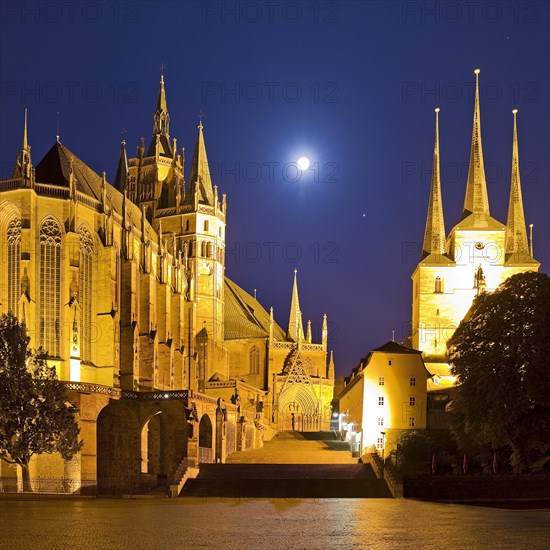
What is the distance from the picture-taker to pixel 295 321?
361 feet

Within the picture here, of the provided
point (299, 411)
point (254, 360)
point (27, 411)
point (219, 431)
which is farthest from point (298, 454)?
point (254, 360)

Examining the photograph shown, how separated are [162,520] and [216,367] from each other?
210 feet

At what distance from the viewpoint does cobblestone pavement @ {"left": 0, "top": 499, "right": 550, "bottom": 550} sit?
23.0 m

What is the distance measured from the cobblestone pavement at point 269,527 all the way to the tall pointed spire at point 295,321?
223ft

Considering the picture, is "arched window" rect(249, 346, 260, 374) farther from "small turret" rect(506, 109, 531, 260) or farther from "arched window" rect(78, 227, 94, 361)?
"arched window" rect(78, 227, 94, 361)

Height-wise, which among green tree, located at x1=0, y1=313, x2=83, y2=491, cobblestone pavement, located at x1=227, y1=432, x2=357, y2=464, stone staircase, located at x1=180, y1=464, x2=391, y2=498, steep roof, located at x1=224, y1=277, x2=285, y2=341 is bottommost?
cobblestone pavement, located at x1=227, y1=432, x2=357, y2=464

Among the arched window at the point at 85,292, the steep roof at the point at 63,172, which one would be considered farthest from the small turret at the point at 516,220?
the arched window at the point at 85,292

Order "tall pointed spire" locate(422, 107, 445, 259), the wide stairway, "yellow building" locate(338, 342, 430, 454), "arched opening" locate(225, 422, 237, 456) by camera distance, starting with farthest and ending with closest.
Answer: "tall pointed spire" locate(422, 107, 445, 259) < "yellow building" locate(338, 342, 430, 454) < "arched opening" locate(225, 422, 237, 456) < the wide stairway

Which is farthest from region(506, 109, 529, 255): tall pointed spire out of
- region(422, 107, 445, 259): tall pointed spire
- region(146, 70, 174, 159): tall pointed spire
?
region(146, 70, 174, 159): tall pointed spire

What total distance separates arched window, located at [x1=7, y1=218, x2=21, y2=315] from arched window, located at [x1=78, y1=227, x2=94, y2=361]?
4.06 meters

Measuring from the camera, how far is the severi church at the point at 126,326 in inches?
2307

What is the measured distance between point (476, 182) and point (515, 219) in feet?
19.2

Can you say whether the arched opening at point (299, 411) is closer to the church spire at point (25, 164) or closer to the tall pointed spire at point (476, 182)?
the tall pointed spire at point (476, 182)

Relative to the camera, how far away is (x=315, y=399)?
331 ft
